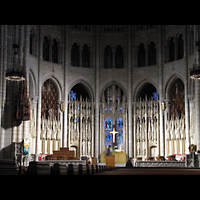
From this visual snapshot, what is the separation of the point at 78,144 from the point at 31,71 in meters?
8.01

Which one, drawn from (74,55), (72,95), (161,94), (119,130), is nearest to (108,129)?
(119,130)

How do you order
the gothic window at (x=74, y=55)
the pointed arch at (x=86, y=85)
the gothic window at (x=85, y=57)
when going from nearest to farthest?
the pointed arch at (x=86, y=85)
the gothic window at (x=74, y=55)
the gothic window at (x=85, y=57)

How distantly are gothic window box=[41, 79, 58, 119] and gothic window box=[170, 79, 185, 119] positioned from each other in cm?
1056

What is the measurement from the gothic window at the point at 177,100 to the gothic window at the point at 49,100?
10.6 meters

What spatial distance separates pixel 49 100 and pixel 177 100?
37.8ft

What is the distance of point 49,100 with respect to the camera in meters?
32.6

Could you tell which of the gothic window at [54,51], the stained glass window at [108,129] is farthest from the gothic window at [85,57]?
the stained glass window at [108,129]

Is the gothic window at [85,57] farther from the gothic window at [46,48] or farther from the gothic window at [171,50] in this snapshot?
the gothic window at [171,50]

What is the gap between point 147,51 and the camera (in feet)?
113

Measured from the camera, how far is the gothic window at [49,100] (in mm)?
32156

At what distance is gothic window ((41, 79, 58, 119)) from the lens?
32156 millimetres
